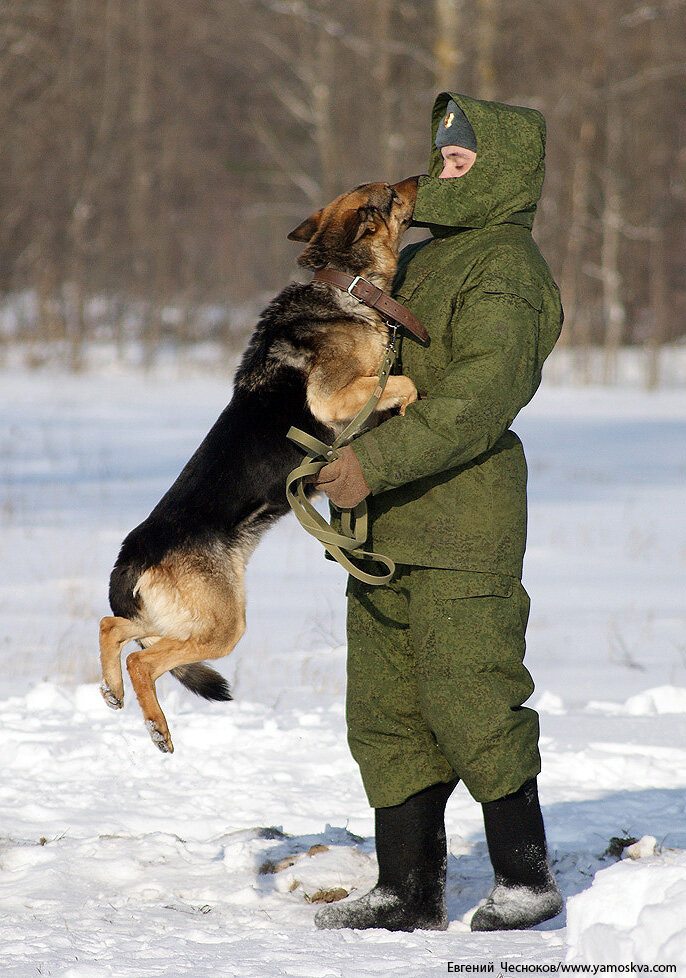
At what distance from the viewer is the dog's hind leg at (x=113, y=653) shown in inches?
118

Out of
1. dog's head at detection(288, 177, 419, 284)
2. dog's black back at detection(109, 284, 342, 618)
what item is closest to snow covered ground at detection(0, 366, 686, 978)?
dog's black back at detection(109, 284, 342, 618)

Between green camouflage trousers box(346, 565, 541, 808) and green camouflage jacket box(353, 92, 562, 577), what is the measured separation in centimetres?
9

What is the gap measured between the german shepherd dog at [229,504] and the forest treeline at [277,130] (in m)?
15.6

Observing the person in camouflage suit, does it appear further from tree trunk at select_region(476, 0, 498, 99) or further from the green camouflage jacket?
tree trunk at select_region(476, 0, 498, 99)

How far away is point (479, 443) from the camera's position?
263 cm

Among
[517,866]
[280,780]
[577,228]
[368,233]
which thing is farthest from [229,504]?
[577,228]

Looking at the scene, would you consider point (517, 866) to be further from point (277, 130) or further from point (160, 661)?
point (277, 130)

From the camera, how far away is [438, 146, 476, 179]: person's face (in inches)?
108

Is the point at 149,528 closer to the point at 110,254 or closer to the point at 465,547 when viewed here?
the point at 465,547

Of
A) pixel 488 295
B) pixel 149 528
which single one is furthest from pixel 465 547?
pixel 149 528

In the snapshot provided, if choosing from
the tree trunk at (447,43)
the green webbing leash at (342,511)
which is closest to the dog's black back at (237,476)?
the green webbing leash at (342,511)

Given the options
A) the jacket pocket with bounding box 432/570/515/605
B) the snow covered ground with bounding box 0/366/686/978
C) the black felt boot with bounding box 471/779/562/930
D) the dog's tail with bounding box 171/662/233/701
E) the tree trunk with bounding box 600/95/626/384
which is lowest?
the snow covered ground with bounding box 0/366/686/978

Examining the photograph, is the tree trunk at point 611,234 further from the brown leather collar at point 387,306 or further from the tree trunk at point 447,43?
the brown leather collar at point 387,306

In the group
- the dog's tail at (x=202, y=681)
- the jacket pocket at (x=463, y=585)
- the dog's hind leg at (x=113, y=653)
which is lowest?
the dog's tail at (x=202, y=681)
